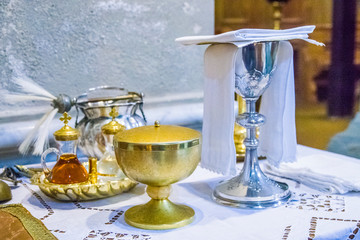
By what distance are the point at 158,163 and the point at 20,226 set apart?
0.22 meters

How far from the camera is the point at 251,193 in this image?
866mm

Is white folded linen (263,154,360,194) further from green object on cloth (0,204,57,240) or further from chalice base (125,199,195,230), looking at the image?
green object on cloth (0,204,57,240)

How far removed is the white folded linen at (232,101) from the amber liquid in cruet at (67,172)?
219 mm

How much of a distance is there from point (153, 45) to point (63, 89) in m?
0.27

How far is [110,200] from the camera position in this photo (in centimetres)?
90

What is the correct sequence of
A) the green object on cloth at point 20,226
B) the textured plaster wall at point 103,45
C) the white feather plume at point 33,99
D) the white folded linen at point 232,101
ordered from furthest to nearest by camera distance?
the textured plaster wall at point 103,45 < the white feather plume at point 33,99 < the white folded linen at point 232,101 < the green object on cloth at point 20,226

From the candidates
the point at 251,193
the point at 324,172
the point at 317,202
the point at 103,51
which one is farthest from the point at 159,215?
the point at 103,51

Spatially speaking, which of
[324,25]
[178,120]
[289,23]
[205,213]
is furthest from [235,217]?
[289,23]

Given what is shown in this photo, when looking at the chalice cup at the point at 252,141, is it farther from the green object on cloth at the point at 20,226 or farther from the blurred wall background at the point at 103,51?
the blurred wall background at the point at 103,51

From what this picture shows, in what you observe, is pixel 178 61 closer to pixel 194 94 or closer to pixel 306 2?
pixel 194 94

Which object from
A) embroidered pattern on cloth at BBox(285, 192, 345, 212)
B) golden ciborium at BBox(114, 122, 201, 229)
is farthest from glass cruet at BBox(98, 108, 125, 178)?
embroidered pattern on cloth at BBox(285, 192, 345, 212)

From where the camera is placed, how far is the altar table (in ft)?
2.43

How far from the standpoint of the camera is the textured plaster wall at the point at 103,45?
1202 millimetres

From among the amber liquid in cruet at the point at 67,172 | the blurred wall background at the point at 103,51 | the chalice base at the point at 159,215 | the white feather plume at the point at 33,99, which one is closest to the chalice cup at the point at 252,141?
the chalice base at the point at 159,215
